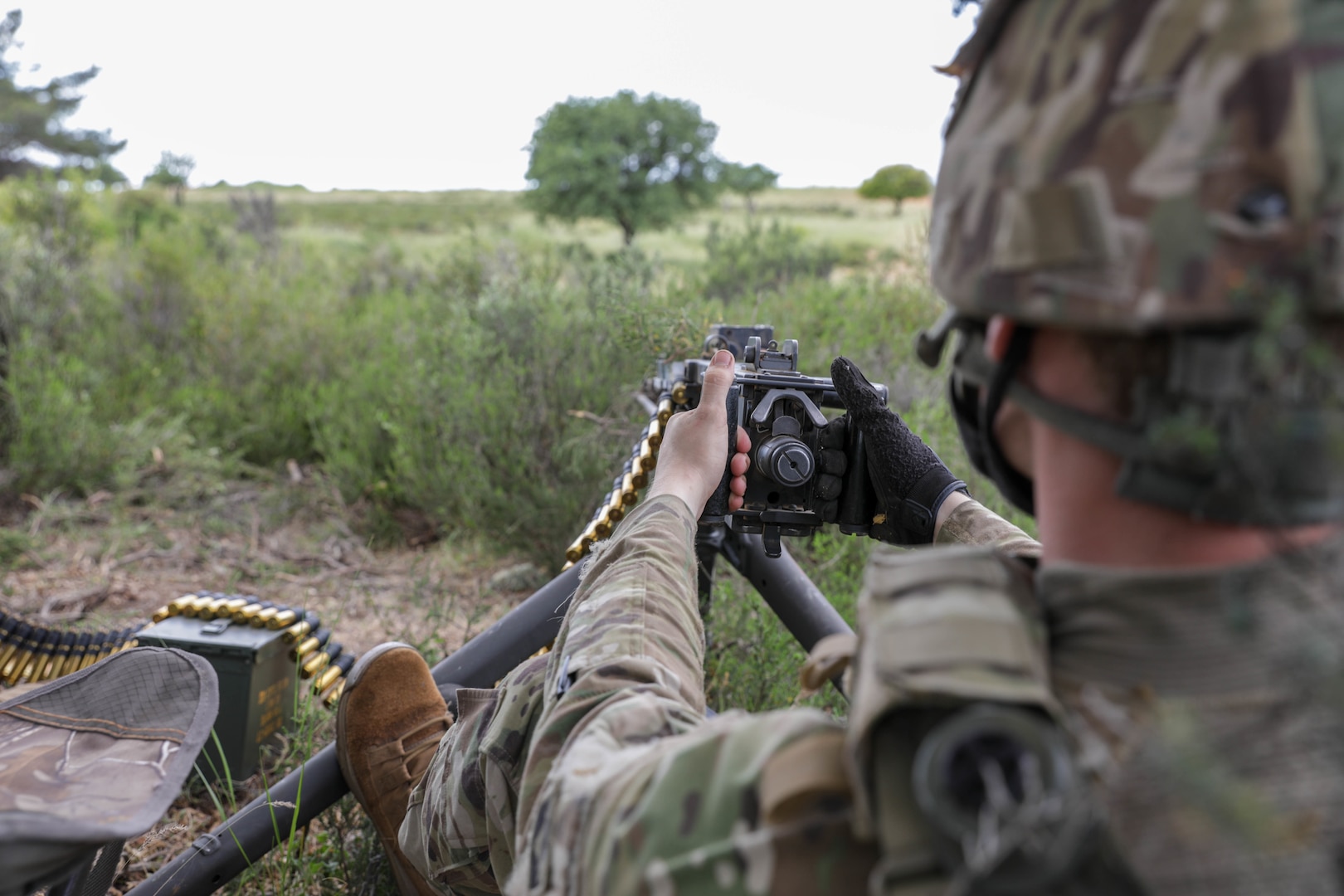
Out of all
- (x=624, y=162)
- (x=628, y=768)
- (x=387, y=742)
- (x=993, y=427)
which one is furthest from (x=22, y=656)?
(x=624, y=162)

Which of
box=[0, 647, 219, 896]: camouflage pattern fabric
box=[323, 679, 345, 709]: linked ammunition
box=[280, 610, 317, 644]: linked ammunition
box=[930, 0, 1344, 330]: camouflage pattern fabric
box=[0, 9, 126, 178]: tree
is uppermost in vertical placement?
box=[0, 9, 126, 178]: tree

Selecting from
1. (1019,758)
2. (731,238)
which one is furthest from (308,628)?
(731,238)

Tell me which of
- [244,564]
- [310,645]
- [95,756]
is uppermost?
[95,756]

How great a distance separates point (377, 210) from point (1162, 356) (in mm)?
52126

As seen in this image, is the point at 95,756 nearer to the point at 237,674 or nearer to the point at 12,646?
the point at 237,674

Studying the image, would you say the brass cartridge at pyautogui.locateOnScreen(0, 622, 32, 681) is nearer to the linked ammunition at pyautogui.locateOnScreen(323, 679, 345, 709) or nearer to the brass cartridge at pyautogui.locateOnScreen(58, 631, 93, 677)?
the brass cartridge at pyautogui.locateOnScreen(58, 631, 93, 677)

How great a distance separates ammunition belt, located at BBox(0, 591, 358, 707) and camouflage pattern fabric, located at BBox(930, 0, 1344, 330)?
2461 millimetres

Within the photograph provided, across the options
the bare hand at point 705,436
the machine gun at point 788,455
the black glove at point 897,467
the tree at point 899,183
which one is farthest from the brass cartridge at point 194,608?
the tree at point 899,183

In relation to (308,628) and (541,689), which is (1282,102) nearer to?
(541,689)

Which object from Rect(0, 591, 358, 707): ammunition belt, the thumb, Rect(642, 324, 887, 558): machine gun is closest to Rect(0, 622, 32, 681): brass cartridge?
Rect(0, 591, 358, 707): ammunition belt

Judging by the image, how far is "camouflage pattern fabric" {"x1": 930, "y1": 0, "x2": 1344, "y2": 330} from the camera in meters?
0.81

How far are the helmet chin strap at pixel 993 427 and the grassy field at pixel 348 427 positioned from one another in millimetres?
1961

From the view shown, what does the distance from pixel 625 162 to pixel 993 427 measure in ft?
66.1

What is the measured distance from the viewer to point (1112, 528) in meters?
0.96
